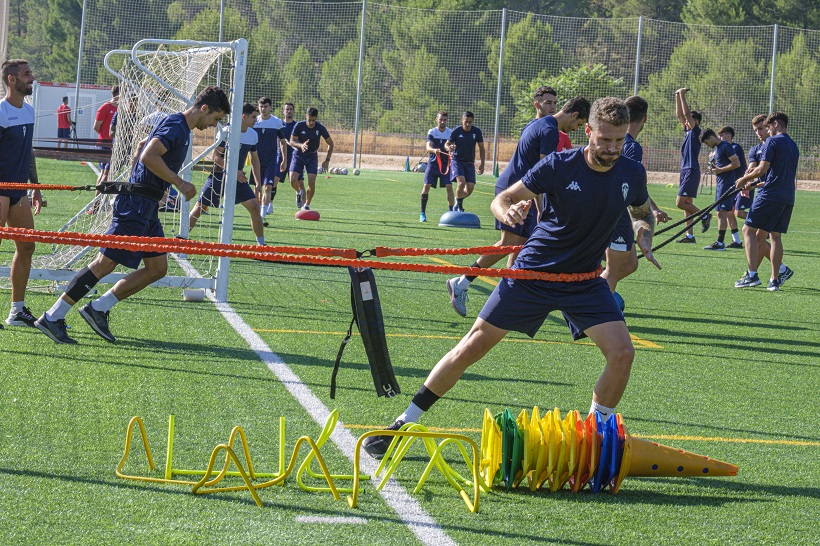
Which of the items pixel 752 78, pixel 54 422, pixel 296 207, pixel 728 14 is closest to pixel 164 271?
pixel 54 422

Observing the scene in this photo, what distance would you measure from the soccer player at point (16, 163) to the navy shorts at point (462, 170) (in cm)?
1283

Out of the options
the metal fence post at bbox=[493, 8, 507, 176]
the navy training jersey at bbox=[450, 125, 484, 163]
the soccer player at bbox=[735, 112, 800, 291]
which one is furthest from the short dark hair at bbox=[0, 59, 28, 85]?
the metal fence post at bbox=[493, 8, 507, 176]

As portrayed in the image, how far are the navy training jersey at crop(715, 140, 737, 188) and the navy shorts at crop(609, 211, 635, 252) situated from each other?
10291 millimetres

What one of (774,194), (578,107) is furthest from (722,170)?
(578,107)

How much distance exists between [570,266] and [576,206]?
0.31 meters

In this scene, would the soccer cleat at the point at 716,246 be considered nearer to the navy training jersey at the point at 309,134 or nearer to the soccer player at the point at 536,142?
the navy training jersey at the point at 309,134

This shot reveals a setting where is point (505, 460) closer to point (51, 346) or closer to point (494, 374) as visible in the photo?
point (494, 374)

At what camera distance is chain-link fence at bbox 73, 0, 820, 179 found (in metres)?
36.4

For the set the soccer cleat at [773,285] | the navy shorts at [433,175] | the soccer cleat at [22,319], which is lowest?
the soccer cleat at [22,319]

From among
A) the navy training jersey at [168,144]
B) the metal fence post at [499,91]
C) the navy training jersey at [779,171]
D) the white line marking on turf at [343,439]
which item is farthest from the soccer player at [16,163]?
the metal fence post at [499,91]

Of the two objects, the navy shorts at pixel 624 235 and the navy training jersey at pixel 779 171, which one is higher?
the navy training jersey at pixel 779 171

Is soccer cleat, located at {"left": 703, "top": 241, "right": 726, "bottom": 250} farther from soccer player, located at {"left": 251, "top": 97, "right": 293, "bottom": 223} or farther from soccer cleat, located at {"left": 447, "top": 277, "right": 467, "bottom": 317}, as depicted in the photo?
soccer cleat, located at {"left": 447, "top": 277, "right": 467, "bottom": 317}

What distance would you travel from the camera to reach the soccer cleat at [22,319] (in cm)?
805

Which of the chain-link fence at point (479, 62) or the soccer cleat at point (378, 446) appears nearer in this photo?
the soccer cleat at point (378, 446)
